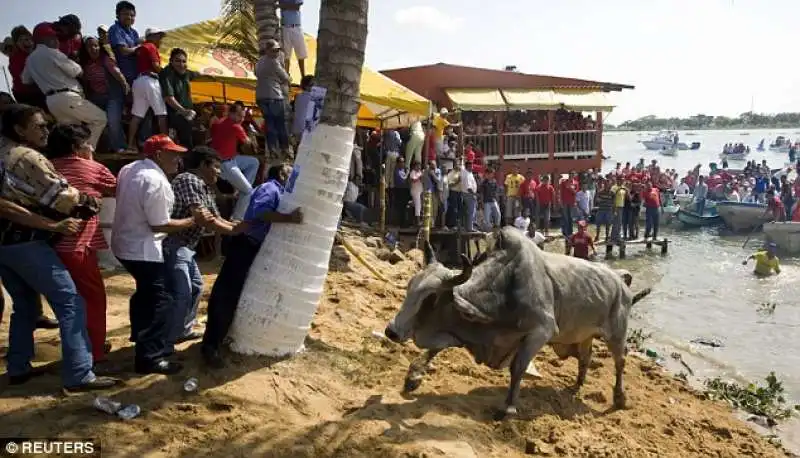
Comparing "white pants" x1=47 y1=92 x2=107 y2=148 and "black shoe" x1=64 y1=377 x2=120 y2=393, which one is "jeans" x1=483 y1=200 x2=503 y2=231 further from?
"black shoe" x1=64 y1=377 x2=120 y2=393

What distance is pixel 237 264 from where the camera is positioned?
5.59 metres

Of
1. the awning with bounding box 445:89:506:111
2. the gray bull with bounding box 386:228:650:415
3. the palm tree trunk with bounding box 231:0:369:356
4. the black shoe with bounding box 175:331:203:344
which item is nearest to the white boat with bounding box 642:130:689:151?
the awning with bounding box 445:89:506:111

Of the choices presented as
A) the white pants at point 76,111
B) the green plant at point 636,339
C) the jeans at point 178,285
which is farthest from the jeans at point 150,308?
the green plant at point 636,339

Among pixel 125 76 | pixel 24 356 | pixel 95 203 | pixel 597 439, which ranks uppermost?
pixel 125 76

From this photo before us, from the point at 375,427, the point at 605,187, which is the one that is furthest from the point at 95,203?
the point at 605,187

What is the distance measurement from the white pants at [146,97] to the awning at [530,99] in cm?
1712

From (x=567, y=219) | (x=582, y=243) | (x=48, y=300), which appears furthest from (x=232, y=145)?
(x=567, y=219)

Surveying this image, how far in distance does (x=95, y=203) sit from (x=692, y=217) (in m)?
28.4

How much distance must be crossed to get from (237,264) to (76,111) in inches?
165

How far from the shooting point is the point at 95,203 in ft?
15.7

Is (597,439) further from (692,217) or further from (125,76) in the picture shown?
(692,217)

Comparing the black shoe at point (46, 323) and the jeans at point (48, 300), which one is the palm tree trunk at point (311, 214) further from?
the black shoe at point (46, 323)

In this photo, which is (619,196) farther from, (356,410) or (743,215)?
(356,410)

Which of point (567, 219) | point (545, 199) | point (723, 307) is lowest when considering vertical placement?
point (723, 307)
